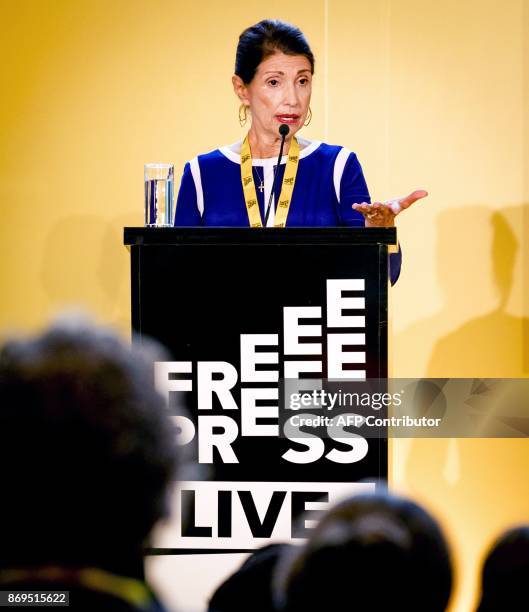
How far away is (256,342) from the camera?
90.9 inches

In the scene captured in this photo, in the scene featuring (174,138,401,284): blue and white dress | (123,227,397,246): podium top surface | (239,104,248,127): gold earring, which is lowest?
(123,227,397,246): podium top surface

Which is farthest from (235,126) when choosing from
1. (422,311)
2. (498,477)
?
(498,477)

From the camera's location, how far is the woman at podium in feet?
9.73

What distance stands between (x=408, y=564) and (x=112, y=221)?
11.1ft

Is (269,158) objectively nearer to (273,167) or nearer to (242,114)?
(273,167)

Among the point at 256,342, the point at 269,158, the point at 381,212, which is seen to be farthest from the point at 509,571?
the point at 269,158

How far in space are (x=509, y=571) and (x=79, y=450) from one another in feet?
1.14

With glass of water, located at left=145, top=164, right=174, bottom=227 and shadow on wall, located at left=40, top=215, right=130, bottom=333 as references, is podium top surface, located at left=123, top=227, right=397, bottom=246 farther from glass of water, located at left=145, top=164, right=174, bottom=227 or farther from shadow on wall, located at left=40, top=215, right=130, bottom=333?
shadow on wall, located at left=40, top=215, right=130, bottom=333

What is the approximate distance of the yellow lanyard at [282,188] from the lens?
2.96m

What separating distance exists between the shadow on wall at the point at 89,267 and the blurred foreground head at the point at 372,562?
3267 mm

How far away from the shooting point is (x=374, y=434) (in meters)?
2.29

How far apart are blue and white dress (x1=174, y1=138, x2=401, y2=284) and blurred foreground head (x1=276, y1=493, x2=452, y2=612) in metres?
2.17

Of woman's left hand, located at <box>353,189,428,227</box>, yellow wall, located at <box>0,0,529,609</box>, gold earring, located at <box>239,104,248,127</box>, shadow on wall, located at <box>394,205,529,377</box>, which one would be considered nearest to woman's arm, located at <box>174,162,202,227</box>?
gold earring, located at <box>239,104,248,127</box>

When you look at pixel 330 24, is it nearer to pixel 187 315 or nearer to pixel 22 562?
pixel 187 315
